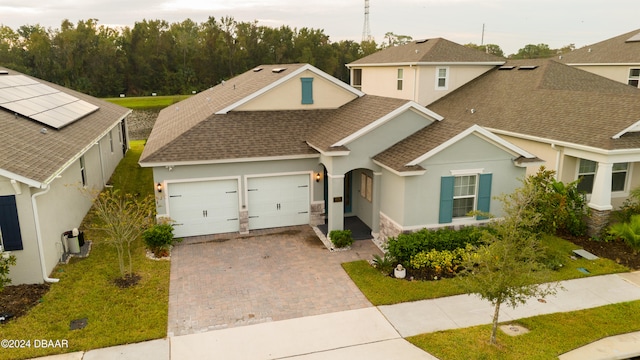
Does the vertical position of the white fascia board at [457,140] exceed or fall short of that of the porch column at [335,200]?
it exceeds it

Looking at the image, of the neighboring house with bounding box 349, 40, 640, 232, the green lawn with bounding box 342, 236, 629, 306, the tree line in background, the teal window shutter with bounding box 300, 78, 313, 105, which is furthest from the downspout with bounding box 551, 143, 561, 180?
the tree line in background

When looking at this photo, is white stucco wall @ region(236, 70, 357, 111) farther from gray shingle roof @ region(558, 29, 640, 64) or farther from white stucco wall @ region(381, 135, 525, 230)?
gray shingle roof @ region(558, 29, 640, 64)

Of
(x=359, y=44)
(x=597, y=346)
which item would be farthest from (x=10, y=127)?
(x=359, y=44)

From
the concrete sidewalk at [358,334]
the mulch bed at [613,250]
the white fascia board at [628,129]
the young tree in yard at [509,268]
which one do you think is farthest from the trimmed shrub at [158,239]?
the white fascia board at [628,129]

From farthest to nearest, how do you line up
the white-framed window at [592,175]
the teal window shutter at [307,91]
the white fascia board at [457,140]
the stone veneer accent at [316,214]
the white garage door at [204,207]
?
the teal window shutter at [307,91] < the stone veneer accent at [316,214] < the white-framed window at [592,175] < the white garage door at [204,207] < the white fascia board at [457,140]

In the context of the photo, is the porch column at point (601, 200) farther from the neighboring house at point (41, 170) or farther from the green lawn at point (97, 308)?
the neighboring house at point (41, 170)

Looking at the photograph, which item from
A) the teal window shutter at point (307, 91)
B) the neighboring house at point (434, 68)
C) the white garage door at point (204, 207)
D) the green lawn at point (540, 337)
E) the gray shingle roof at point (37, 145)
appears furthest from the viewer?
the neighboring house at point (434, 68)

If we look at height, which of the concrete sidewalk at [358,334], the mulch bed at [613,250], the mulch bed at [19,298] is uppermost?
the mulch bed at [19,298]
